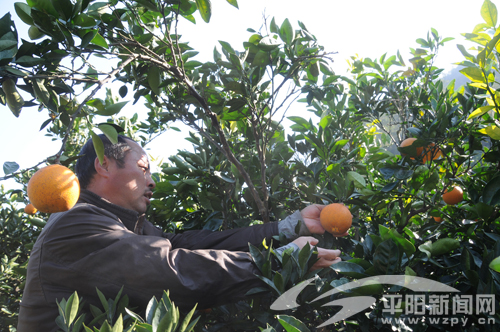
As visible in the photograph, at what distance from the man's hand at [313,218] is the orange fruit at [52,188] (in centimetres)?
101

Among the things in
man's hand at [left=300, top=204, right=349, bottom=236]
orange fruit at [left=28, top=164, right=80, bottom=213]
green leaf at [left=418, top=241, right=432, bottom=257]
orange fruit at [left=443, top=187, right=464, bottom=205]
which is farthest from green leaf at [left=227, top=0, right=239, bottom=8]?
orange fruit at [left=443, top=187, right=464, bottom=205]

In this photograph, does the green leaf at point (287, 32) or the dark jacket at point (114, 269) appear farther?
the green leaf at point (287, 32)

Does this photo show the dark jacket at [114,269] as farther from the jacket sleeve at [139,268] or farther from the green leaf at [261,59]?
the green leaf at [261,59]

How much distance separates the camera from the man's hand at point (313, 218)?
5.33ft

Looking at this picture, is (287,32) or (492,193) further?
(287,32)

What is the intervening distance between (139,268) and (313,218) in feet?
2.65

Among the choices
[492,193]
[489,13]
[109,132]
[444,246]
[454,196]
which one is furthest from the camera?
[454,196]

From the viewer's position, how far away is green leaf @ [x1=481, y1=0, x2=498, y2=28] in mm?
1375

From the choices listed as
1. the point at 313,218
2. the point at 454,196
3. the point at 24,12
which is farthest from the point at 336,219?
the point at 24,12

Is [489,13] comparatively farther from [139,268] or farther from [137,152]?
[137,152]

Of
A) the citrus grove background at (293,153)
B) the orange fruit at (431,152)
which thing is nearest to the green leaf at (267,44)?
the citrus grove background at (293,153)

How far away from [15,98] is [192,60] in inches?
40.8

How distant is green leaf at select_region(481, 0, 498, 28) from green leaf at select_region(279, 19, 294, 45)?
820 mm

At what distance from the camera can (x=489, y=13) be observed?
1.38 meters
